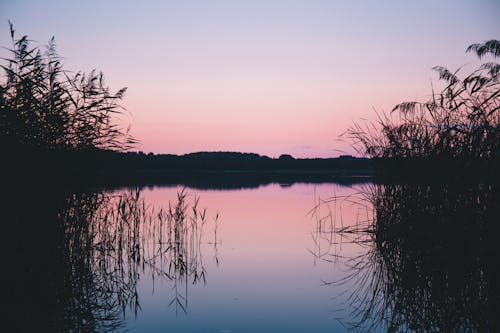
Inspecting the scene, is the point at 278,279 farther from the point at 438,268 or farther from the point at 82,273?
the point at 82,273

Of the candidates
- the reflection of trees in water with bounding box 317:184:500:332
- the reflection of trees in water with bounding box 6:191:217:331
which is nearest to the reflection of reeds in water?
the reflection of trees in water with bounding box 6:191:217:331

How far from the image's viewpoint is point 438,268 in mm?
5434

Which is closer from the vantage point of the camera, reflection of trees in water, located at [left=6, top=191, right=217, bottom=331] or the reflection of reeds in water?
reflection of trees in water, located at [left=6, top=191, right=217, bottom=331]

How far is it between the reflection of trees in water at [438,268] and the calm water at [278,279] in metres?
0.01

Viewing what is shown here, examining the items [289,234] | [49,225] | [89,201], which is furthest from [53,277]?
[289,234]

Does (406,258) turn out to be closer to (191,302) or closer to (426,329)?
(426,329)

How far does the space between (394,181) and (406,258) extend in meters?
1.24

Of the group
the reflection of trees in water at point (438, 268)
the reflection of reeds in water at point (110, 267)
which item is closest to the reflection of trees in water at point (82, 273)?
the reflection of reeds in water at point (110, 267)

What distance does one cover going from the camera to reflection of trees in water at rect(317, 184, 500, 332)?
184 inches

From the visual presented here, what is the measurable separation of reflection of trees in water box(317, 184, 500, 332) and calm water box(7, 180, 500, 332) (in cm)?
1

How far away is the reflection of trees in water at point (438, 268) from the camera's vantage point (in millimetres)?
4672

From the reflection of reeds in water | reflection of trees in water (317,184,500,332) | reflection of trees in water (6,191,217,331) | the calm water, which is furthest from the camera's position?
the reflection of reeds in water

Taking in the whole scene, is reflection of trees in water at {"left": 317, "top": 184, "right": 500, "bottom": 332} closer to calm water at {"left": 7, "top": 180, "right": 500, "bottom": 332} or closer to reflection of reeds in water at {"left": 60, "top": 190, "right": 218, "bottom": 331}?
calm water at {"left": 7, "top": 180, "right": 500, "bottom": 332}

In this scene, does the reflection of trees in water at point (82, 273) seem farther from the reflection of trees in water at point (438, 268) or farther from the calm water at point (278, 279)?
the reflection of trees in water at point (438, 268)
